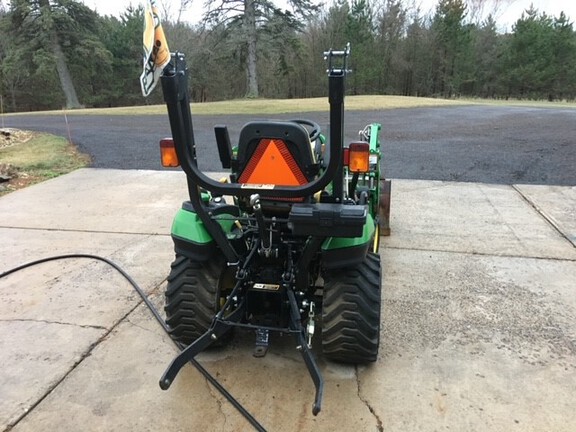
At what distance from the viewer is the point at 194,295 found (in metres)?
2.59

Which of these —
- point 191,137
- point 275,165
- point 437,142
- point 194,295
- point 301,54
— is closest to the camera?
point 191,137

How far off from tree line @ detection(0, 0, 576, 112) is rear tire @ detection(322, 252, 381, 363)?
29179 millimetres

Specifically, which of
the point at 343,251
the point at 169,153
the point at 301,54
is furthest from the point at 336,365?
the point at 301,54

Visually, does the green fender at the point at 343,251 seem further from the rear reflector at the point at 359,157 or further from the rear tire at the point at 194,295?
the rear tire at the point at 194,295

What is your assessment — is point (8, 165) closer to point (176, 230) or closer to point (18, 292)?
point (18, 292)

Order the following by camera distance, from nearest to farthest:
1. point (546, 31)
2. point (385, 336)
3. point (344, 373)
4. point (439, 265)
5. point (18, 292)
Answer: point (344, 373) < point (385, 336) < point (18, 292) < point (439, 265) < point (546, 31)

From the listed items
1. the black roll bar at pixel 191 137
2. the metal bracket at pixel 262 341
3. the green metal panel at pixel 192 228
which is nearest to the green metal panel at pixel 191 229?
the green metal panel at pixel 192 228

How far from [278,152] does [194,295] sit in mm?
937

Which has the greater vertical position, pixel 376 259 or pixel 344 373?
pixel 376 259

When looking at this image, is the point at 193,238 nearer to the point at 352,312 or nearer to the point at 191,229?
the point at 191,229

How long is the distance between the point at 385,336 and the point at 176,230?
57.8 inches

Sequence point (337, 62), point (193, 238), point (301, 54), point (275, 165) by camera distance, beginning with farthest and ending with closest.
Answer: point (301, 54)
point (193, 238)
point (275, 165)
point (337, 62)

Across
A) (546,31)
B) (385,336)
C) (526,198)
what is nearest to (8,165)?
(385,336)

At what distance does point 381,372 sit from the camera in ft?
8.52
